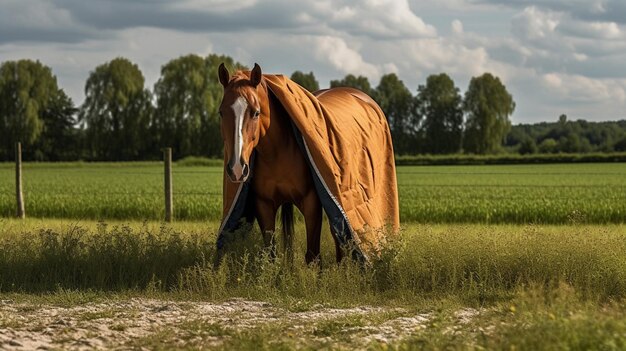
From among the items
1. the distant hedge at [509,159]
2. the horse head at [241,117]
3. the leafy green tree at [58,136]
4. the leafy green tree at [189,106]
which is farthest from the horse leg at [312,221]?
the leafy green tree at [58,136]

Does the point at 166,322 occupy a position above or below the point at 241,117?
below

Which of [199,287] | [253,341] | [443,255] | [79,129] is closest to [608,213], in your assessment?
[443,255]

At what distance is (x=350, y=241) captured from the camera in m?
10.8

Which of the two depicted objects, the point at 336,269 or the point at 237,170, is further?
the point at 336,269

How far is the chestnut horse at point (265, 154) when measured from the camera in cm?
992

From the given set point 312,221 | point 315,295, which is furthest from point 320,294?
point 312,221

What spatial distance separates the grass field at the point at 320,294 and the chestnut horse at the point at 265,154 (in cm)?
44

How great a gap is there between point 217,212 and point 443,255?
1150 centimetres

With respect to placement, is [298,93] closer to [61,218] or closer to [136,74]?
[61,218]

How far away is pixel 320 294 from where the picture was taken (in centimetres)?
1011

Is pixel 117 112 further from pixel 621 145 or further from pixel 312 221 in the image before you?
pixel 312 221


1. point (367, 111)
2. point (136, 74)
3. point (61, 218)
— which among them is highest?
point (136, 74)

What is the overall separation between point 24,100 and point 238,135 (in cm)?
7212

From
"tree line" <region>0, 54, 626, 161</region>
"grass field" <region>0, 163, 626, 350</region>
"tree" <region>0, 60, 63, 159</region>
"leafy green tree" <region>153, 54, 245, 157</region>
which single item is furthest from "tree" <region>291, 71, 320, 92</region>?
"grass field" <region>0, 163, 626, 350</region>
